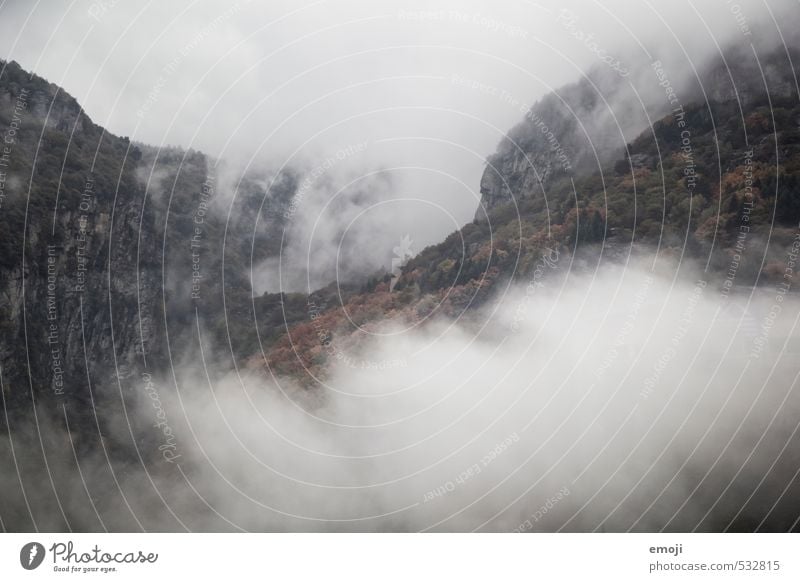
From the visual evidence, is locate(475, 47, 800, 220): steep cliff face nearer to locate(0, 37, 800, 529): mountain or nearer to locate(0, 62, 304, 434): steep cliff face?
locate(0, 37, 800, 529): mountain

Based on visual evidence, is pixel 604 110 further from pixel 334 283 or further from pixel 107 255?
pixel 107 255

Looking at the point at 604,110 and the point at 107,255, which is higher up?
the point at 604,110

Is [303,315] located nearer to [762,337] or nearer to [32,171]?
[32,171]
